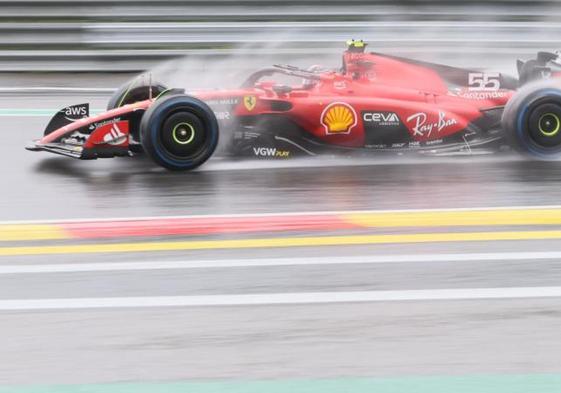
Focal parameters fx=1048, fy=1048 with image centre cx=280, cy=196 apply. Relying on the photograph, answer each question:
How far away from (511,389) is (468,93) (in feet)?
17.4

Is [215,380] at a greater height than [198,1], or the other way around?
[198,1]

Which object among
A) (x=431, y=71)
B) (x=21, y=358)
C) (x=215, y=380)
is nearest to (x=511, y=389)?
(x=215, y=380)

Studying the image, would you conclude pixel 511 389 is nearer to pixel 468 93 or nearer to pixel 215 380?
pixel 215 380

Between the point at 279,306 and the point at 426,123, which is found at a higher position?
the point at 426,123

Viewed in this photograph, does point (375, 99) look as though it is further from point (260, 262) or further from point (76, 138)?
point (260, 262)

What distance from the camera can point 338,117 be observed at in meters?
8.74

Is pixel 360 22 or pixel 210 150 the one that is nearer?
pixel 210 150

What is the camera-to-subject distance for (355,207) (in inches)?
290

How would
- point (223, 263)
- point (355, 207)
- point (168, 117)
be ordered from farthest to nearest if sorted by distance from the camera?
point (168, 117), point (355, 207), point (223, 263)

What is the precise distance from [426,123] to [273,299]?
4.05m

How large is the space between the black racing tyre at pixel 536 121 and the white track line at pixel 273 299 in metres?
3.78

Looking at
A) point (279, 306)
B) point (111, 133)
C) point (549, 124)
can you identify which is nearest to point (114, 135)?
point (111, 133)

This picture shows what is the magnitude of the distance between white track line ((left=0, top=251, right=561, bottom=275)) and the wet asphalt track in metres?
0.07

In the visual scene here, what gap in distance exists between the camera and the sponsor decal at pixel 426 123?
8859mm
